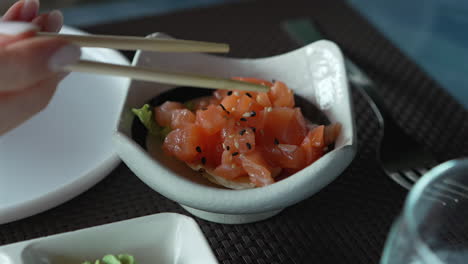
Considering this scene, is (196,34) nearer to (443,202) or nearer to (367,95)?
(367,95)

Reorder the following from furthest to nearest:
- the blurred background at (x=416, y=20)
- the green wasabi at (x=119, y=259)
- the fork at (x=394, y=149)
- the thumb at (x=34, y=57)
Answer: the blurred background at (x=416, y=20) < the fork at (x=394, y=149) < the green wasabi at (x=119, y=259) < the thumb at (x=34, y=57)

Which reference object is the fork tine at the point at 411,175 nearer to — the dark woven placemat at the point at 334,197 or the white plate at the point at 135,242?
the dark woven placemat at the point at 334,197

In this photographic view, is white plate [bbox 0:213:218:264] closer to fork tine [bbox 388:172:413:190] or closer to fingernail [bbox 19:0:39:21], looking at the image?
fingernail [bbox 19:0:39:21]

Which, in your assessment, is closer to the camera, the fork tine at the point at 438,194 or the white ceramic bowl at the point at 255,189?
the fork tine at the point at 438,194

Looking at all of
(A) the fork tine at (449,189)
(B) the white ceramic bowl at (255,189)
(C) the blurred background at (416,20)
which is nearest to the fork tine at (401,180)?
(B) the white ceramic bowl at (255,189)

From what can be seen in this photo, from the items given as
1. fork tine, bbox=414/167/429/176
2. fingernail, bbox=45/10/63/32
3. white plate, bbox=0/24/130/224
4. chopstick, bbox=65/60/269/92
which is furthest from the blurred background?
chopstick, bbox=65/60/269/92

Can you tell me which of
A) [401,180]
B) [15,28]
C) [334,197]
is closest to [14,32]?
[15,28]

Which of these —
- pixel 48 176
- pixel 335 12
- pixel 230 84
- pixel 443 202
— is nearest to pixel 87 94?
pixel 48 176

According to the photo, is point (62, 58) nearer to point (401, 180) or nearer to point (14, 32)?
point (14, 32)
